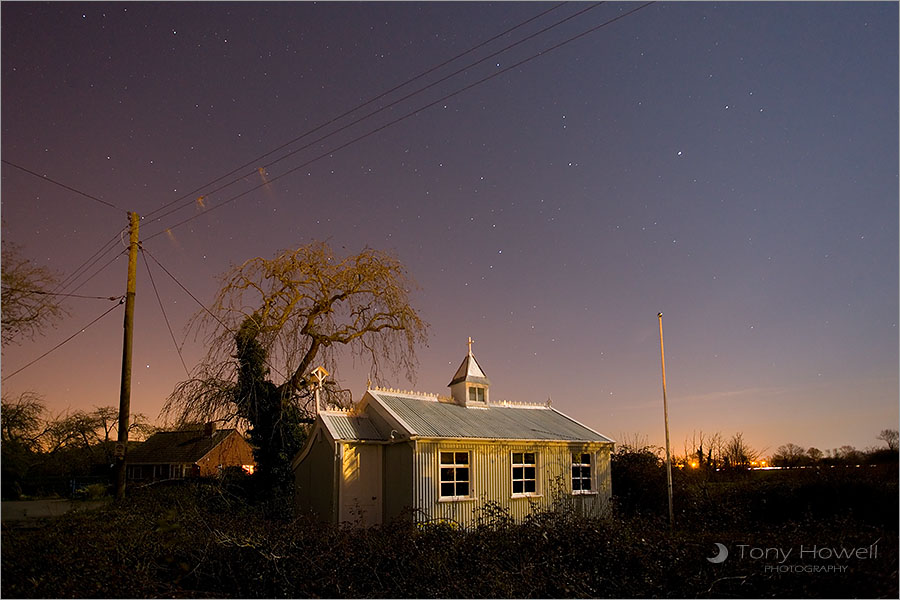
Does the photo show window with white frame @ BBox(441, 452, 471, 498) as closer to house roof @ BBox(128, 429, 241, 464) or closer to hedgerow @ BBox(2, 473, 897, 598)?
hedgerow @ BBox(2, 473, 897, 598)

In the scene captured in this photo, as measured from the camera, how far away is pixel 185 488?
1816cm

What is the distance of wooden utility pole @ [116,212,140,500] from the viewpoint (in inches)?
613

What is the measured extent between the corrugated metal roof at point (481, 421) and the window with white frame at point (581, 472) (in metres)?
0.57

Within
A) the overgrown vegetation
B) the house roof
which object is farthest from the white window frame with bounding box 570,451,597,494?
the house roof

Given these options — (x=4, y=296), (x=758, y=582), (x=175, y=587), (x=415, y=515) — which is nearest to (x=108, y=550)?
(x=175, y=587)

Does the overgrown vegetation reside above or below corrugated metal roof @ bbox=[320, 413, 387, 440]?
below

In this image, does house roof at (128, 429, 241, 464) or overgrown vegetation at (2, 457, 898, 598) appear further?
house roof at (128, 429, 241, 464)

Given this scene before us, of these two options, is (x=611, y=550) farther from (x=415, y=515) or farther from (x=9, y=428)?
(x=9, y=428)

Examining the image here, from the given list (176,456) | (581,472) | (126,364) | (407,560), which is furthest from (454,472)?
(176,456)

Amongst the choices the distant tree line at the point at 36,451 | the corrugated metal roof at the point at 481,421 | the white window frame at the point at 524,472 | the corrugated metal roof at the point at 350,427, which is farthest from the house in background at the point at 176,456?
the white window frame at the point at 524,472

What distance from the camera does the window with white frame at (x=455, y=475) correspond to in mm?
18859

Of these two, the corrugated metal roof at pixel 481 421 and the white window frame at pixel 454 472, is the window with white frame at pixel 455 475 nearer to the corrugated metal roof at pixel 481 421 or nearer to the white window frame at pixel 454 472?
the white window frame at pixel 454 472

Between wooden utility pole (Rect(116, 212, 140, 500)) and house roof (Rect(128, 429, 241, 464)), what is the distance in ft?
92.8

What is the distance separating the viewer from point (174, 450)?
45.0 metres
